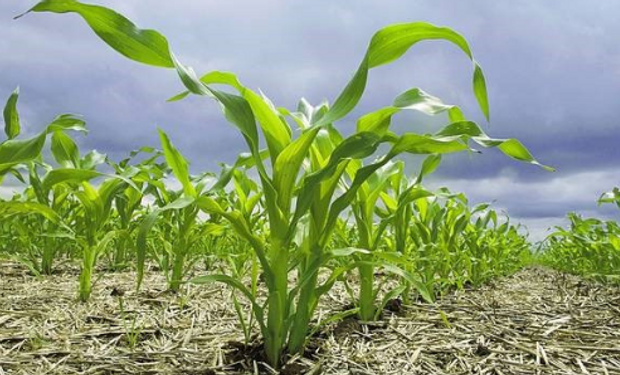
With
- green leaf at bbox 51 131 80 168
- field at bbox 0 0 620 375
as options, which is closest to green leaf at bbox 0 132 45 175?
field at bbox 0 0 620 375

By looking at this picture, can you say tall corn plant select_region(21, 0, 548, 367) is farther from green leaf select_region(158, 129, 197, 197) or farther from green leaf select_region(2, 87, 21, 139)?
green leaf select_region(2, 87, 21, 139)

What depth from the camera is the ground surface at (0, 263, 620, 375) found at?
1474mm

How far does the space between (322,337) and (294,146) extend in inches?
25.9

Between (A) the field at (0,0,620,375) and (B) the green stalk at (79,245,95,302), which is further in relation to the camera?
(B) the green stalk at (79,245,95,302)

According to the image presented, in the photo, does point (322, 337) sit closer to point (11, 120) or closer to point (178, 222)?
point (178, 222)

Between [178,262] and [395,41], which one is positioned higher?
[395,41]

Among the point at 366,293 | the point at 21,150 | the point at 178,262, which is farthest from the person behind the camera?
the point at 178,262

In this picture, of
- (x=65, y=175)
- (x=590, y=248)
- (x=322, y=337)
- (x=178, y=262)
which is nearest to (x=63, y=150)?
(x=178, y=262)

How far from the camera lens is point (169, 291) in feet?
7.58

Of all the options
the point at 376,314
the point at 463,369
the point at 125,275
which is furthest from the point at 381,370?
the point at 125,275

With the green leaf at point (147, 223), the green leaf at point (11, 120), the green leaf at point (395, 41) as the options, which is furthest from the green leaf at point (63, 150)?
the green leaf at point (395, 41)

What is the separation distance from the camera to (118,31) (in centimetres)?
122

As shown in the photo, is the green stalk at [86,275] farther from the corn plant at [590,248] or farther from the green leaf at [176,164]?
the corn plant at [590,248]

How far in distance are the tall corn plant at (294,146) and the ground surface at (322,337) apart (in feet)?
0.65
